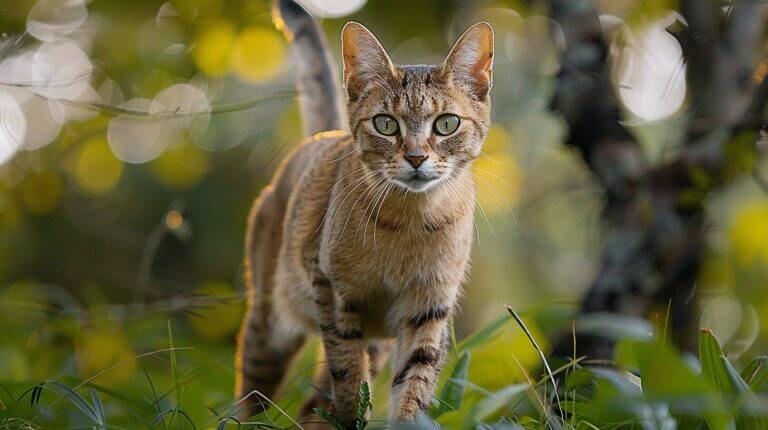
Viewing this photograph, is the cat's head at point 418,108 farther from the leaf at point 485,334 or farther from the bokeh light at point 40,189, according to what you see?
the bokeh light at point 40,189

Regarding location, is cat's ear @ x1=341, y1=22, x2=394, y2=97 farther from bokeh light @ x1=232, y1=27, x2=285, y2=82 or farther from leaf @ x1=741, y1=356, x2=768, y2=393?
bokeh light @ x1=232, y1=27, x2=285, y2=82

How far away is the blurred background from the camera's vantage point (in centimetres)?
404

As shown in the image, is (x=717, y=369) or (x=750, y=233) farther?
(x=750, y=233)

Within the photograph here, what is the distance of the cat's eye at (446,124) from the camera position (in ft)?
10.00

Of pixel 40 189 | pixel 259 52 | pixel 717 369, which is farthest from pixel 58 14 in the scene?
pixel 717 369

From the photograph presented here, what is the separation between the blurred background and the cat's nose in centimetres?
25

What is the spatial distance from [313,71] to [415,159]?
5.13 ft

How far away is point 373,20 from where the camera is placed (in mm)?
6371

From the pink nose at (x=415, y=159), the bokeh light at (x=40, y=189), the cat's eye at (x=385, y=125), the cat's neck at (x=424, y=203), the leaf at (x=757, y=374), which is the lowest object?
the bokeh light at (x=40, y=189)

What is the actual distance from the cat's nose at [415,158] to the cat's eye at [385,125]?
158 millimetres

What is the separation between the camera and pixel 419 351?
316 cm

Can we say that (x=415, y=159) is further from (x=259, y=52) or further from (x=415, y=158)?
(x=259, y=52)

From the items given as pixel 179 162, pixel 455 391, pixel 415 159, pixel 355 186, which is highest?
pixel 415 159

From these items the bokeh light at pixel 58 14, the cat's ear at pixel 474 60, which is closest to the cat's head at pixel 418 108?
the cat's ear at pixel 474 60
